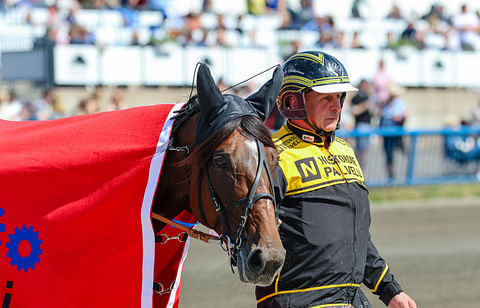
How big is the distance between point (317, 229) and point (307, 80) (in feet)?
2.44

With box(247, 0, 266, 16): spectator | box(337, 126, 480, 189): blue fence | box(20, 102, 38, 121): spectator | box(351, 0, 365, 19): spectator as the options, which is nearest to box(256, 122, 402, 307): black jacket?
box(337, 126, 480, 189): blue fence

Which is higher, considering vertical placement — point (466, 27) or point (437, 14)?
point (437, 14)

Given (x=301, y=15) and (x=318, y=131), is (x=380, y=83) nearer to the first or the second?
(x=301, y=15)

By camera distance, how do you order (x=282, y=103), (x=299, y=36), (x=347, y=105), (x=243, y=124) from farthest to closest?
(x=299, y=36) < (x=347, y=105) < (x=282, y=103) < (x=243, y=124)

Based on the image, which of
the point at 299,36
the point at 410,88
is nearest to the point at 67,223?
the point at 299,36

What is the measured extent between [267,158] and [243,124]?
18 centimetres

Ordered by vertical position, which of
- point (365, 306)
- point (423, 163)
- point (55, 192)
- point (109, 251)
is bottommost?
point (423, 163)

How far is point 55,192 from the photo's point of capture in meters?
3.16

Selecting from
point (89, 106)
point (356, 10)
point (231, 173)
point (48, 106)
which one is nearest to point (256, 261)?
point (231, 173)

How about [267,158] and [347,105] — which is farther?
[347,105]

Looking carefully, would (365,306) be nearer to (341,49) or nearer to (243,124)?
(243,124)

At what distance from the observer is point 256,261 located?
282 centimetres

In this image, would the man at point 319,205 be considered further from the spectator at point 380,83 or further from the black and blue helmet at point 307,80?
the spectator at point 380,83

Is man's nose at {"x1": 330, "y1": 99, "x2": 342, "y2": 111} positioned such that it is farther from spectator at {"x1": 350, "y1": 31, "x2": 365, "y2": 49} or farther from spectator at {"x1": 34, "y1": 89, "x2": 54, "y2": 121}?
spectator at {"x1": 350, "y1": 31, "x2": 365, "y2": 49}
